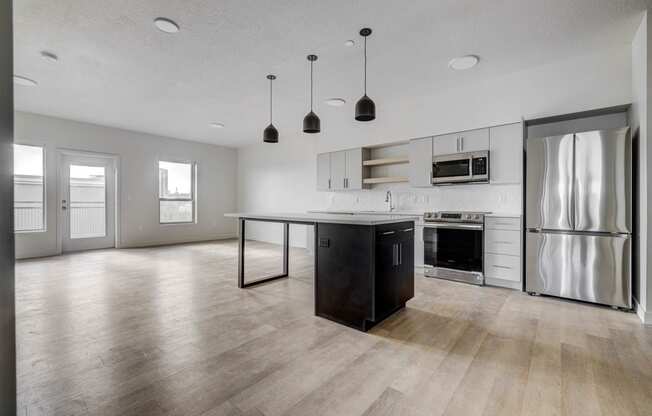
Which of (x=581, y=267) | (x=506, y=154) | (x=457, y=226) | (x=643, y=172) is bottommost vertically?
(x=581, y=267)

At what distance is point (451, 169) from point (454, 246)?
1.11 m

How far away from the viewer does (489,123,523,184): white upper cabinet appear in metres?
3.73

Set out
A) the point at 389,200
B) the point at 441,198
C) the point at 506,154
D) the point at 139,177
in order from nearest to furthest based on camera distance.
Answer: the point at 506,154 → the point at 441,198 → the point at 389,200 → the point at 139,177

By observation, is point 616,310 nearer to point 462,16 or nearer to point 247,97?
point 462,16

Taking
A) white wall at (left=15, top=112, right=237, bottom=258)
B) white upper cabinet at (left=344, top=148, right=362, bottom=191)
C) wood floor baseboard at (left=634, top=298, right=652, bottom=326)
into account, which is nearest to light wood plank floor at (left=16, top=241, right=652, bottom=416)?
wood floor baseboard at (left=634, top=298, right=652, bottom=326)

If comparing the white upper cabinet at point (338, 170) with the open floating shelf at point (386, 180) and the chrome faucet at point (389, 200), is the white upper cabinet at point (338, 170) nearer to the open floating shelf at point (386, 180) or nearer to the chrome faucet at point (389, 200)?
the open floating shelf at point (386, 180)

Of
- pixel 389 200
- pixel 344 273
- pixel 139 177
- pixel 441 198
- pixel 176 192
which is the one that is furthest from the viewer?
pixel 176 192

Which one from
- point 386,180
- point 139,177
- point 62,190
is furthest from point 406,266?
point 62,190

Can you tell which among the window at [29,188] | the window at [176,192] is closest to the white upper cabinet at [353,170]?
the window at [176,192]

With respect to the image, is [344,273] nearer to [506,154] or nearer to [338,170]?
[506,154]

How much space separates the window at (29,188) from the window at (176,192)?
6.98ft

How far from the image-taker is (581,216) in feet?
10.1

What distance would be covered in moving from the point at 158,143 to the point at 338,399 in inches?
293

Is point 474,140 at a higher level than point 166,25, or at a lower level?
lower
